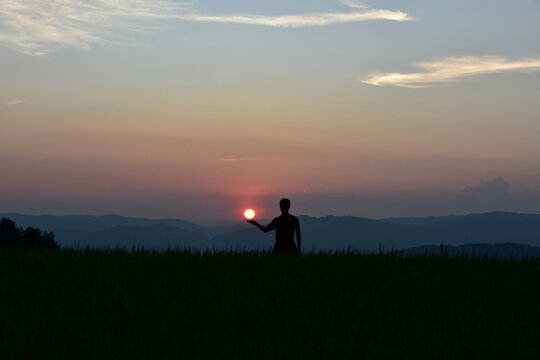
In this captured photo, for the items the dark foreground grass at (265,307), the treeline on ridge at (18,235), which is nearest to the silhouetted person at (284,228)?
the dark foreground grass at (265,307)

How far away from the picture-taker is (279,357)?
776 cm

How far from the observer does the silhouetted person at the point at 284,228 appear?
15.7 metres

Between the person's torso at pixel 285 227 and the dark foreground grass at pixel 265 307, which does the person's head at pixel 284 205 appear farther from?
the dark foreground grass at pixel 265 307

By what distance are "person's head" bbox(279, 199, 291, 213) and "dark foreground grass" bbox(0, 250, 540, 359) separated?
137cm

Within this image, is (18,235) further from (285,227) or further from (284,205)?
(284,205)

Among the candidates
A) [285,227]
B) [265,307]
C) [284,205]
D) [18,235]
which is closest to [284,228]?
[285,227]

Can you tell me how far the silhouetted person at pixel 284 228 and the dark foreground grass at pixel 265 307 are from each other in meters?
0.99

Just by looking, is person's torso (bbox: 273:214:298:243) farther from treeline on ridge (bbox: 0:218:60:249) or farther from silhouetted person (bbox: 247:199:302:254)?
treeline on ridge (bbox: 0:218:60:249)

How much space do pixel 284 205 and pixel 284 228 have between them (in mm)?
715

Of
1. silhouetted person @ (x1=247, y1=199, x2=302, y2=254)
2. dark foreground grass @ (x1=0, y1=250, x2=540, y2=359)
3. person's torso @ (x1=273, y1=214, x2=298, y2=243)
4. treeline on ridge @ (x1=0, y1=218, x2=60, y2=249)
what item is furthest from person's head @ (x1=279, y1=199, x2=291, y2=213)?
treeline on ridge @ (x1=0, y1=218, x2=60, y2=249)

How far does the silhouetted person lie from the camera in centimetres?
1566

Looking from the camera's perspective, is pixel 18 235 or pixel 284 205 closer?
pixel 284 205

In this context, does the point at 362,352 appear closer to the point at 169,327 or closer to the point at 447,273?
the point at 169,327

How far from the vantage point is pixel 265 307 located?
10328mm
